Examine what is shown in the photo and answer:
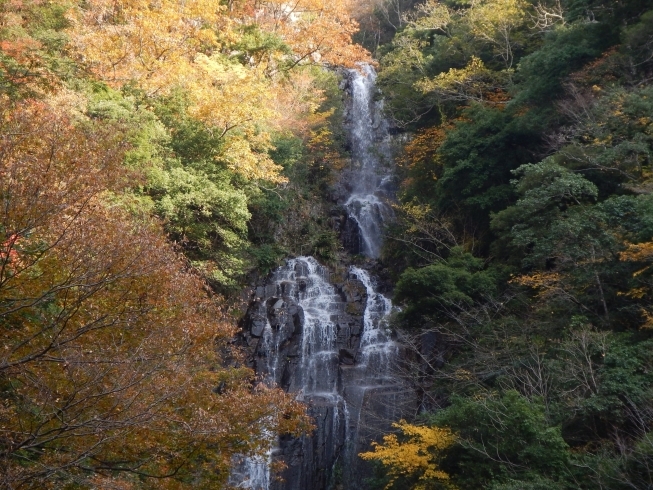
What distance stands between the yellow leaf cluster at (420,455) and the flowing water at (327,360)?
2375 millimetres

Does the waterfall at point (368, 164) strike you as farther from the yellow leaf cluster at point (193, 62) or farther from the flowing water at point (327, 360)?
the yellow leaf cluster at point (193, 62)

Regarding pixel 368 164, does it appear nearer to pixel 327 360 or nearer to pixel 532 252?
pixel 327 360

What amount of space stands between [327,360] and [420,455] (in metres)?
7.53

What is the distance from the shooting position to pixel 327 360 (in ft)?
58.5

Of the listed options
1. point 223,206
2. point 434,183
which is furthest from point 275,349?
point 434,183

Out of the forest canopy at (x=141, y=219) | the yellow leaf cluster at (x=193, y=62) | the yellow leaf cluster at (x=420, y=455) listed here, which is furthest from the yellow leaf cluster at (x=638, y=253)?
the yellow leaf cluster at (x=193, y=62)

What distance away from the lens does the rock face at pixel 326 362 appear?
15500 mm

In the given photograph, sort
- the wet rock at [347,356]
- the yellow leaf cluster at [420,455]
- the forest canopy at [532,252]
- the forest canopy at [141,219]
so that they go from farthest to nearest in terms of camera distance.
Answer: the wet rock at [347,356] → the yellow leaf cluster at [420,455] → the forest canopy at [532,252] → the forest canopy at [141,219]

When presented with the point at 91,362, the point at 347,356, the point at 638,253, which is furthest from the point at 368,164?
the point at 91,362

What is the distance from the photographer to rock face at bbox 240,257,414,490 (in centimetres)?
1550

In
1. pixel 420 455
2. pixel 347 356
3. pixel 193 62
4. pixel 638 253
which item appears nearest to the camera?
pixel 638 253

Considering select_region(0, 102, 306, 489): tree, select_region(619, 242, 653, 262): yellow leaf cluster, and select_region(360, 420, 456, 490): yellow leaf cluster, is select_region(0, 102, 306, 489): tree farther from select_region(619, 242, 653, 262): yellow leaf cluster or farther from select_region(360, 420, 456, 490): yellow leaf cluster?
select_region(619, 242, 653, 262): yellow leaf cluster

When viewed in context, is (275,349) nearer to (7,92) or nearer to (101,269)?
(7,92)

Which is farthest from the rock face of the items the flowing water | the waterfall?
the waterfall
